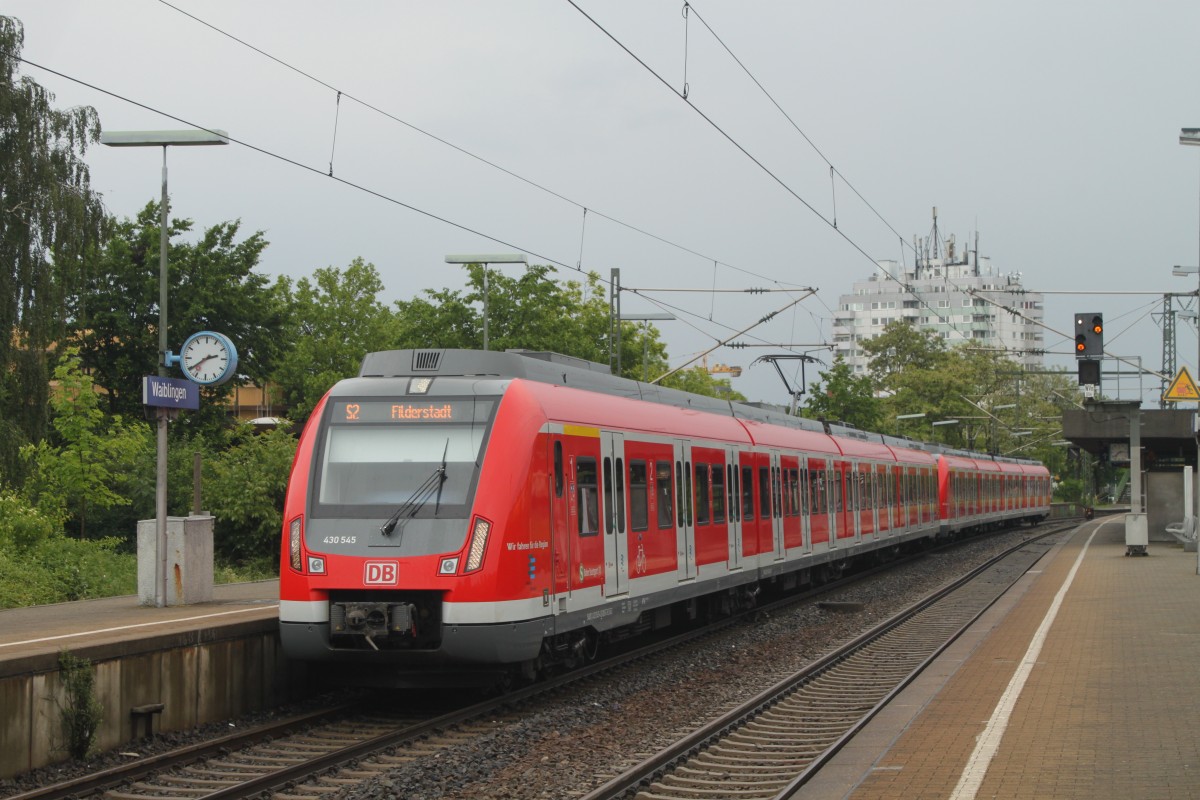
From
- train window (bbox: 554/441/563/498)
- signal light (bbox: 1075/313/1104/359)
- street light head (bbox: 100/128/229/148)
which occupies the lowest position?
train window (bbox: 554/441/563/498)

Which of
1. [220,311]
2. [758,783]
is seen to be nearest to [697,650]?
[758,783]

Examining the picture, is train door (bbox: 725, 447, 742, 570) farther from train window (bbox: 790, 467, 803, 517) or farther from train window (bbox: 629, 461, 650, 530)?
train window (bbox: 790, 467, 803, 517)

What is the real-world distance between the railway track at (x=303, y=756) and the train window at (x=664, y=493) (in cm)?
344

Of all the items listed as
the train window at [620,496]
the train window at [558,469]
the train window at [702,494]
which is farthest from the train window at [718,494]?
the train window at [558,469]

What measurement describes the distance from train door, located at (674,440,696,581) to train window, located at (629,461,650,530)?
131cm

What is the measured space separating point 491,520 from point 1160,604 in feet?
46.1

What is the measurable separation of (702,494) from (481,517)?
21.9ft

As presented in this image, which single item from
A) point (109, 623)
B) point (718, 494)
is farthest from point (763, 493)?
point (109, 623)

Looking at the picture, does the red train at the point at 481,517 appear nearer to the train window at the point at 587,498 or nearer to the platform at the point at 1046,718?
the train window at the point at 587,498

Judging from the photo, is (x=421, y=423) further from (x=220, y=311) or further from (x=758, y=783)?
(x=220, y=311)

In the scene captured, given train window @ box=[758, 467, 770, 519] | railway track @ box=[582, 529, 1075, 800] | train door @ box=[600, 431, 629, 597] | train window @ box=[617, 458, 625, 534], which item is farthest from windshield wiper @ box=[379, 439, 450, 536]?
train window @ box=[758, 467, 770, 519]

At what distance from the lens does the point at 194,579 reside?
16156mm

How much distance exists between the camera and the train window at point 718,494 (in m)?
19.2

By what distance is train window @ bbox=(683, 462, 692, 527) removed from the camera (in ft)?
58.1
